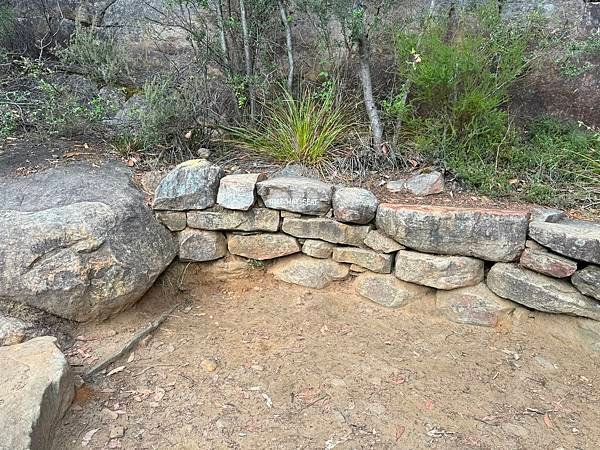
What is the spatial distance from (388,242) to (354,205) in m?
0.29

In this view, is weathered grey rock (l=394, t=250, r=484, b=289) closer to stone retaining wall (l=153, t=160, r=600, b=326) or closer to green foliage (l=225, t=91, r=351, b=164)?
stone retaining wall (l=153, t=160, r=600, b=326)

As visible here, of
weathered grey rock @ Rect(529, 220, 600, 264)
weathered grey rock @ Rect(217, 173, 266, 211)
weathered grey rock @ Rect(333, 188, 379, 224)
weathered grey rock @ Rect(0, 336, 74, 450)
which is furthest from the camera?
weathered grey rock @ Rect(217, 173, 266, 211)

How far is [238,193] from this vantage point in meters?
2.79

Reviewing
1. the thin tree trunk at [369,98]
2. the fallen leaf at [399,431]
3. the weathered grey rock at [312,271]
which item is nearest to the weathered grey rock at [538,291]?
the weathered grey rock at [312,271]

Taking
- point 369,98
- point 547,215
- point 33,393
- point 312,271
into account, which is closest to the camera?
point 33,393

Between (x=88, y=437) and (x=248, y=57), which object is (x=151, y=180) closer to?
(x=248, y=57)

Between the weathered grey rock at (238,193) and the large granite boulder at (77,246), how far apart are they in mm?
422

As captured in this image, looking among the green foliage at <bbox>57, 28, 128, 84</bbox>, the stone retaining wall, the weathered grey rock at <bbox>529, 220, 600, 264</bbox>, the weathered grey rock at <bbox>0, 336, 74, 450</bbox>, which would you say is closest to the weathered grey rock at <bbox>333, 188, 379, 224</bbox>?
the stone retaining wall

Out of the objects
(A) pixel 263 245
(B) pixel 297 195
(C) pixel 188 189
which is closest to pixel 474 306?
(B) pixel 297 195

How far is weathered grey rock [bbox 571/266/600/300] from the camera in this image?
2273 mm

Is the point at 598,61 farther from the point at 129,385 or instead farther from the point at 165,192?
the point at 129,385

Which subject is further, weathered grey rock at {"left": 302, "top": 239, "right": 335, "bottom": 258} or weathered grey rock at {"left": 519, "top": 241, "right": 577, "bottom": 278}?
weathered grey rock at {"left": 302, "top": 239, "right": 335, "bottom": 258}

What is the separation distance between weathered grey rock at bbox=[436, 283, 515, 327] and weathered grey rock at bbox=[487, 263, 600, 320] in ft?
0.17

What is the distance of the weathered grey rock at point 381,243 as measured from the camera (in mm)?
2688
